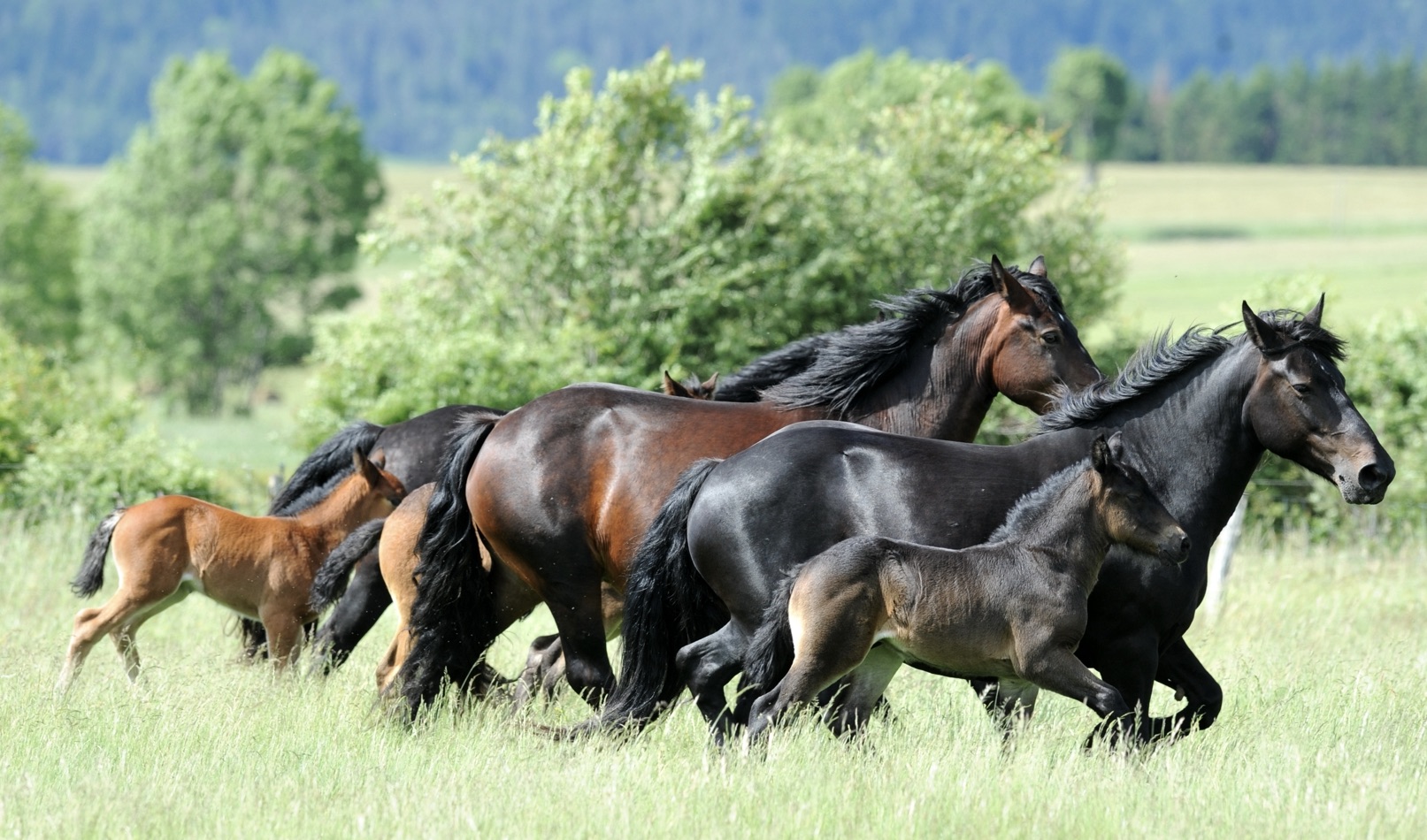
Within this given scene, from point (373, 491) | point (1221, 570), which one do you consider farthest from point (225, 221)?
point (373, 491)

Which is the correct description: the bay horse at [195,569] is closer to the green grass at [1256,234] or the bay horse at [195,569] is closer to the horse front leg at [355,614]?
the horse front leg at [355,614]

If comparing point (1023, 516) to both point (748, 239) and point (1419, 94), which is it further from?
point (1419, 94)

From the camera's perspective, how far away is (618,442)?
6469 mm

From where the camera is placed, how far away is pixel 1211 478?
5.92 metres

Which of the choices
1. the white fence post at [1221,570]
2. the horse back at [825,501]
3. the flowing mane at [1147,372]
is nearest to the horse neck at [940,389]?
the flowing mane at [1147,372]

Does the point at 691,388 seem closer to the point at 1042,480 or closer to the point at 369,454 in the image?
the point at 369,454

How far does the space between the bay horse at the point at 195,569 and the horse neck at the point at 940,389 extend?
316cm

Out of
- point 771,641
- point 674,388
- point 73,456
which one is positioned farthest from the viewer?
point 73,456

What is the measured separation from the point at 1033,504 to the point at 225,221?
40.5m

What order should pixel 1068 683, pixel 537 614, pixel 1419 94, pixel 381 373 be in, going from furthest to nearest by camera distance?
1. pixel 1419 94
2. pixel 381 373
3. pixel 537 614
4. pixel 1068 683

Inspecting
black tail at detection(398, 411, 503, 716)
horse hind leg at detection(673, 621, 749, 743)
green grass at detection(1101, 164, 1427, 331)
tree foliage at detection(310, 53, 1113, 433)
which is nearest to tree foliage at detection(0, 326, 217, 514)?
tree foliage at detection(310, 53, 1113, 433)

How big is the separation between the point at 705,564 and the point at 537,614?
5332 millimetres

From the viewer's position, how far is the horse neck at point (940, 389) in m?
6.84

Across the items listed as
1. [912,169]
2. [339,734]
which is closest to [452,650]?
[339,734]
